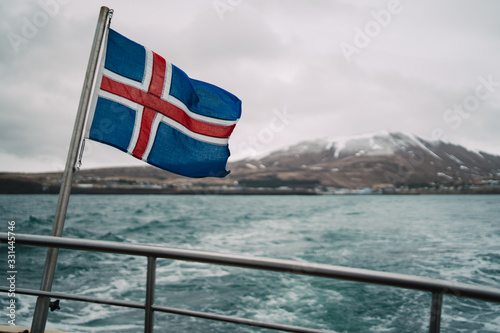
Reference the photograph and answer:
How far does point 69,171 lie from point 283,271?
69.8 inches

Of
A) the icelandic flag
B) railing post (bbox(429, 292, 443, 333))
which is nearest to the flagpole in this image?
the icelandic flag

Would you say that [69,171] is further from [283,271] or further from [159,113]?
[283,271]

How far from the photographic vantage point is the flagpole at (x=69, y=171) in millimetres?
2191

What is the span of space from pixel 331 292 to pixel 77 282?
8.76m

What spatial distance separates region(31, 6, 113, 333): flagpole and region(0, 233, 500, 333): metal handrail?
0.39 meters

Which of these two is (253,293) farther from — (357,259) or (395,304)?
(357,259)

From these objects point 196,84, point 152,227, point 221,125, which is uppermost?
point 196,84

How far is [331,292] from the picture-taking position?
11.6 meters

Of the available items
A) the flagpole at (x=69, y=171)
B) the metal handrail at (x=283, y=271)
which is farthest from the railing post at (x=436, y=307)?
the flagpole at (x=69, y=171)

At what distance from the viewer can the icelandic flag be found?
303 centimetres

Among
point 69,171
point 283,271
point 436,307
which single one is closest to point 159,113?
point 69,171

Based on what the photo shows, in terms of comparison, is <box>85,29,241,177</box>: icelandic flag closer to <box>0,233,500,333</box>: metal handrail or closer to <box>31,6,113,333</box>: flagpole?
<box>31,6,113,333</box>: flagpole

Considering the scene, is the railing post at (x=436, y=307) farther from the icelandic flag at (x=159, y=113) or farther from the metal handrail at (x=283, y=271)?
the icelandic flag at (x=159, y=113)

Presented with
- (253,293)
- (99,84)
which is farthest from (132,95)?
(253,293)
